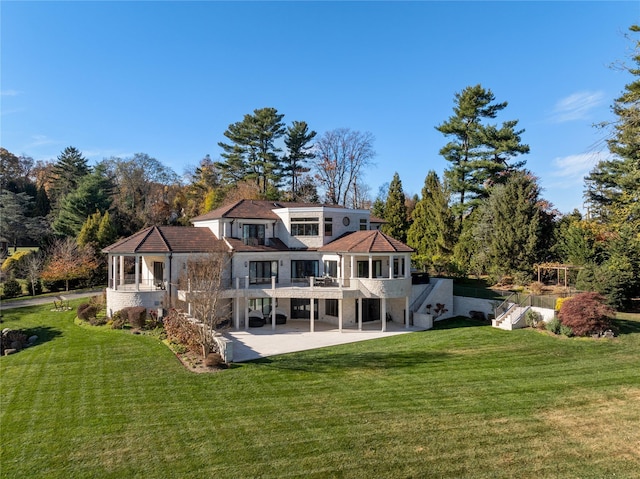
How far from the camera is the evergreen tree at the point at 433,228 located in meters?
39.7

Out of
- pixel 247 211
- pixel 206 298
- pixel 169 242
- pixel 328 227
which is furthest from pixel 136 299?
pixel 328 227

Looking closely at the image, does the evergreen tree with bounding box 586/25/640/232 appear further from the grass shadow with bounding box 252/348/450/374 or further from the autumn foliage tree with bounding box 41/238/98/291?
the autumn foliage tree with bounding box 41/238/98/291

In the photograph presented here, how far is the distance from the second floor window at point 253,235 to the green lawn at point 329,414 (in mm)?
11193

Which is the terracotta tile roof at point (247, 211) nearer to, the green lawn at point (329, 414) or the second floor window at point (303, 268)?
the second floor window at point (303, 268)

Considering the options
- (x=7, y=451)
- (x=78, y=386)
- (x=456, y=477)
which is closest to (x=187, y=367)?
(x=78, y=386)

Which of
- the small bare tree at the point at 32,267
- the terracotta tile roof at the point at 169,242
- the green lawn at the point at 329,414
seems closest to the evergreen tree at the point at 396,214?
the terracotta tile roof at the point at 169,242

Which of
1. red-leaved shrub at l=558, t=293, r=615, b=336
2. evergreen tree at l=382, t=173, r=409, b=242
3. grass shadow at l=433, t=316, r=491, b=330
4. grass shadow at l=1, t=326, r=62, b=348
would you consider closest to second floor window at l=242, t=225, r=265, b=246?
grass shadow at l=1, t=326, r=62, b=348

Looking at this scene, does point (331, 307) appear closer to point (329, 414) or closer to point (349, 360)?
point (349, 360)

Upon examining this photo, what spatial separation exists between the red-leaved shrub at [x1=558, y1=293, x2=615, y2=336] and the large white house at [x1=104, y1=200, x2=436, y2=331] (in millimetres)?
9127

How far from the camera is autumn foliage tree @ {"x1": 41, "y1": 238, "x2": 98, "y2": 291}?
35000 mm

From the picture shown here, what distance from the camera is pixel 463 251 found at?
38.2 metres

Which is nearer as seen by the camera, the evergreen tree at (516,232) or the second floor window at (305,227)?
the second floor window at (305,227)

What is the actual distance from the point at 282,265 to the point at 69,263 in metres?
21.4

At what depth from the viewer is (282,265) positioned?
29156 millimetres
